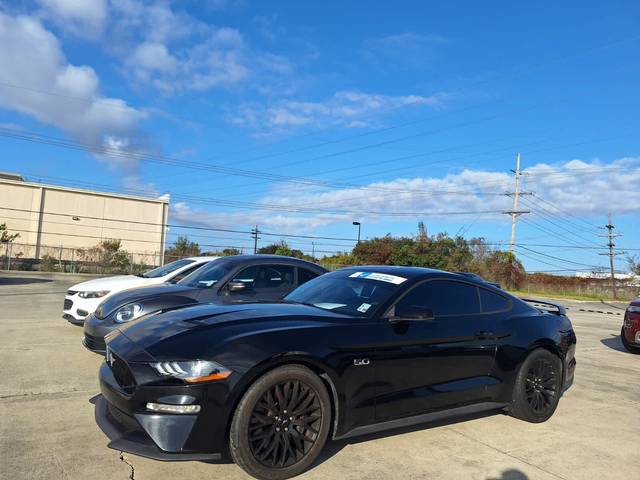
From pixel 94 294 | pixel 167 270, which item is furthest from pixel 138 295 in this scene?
pixel 167 270

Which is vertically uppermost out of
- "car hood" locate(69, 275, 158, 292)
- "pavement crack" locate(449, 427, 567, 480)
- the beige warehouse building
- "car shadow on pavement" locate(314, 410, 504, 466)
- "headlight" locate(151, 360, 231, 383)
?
the beige warehouse building

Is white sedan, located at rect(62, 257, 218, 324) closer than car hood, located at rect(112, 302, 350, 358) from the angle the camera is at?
No

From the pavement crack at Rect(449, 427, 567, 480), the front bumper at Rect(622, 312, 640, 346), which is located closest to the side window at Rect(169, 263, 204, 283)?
the pavement crack at Rect(449, 427, 567, 480)

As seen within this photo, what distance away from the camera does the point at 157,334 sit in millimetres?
3738

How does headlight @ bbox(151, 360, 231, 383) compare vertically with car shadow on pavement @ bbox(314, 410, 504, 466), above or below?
above

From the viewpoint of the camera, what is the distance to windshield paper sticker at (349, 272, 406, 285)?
4.74 metres

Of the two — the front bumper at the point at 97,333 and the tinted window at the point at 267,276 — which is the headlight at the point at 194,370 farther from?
the tinted window at the point at 267,276

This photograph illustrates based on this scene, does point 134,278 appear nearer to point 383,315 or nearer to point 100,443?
point 100,443

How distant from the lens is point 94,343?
6602mm

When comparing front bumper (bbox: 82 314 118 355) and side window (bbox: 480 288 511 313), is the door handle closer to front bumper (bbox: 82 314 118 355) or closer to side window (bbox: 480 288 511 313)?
side window (bbox: 480 288 511 313)

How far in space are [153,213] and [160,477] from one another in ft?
207

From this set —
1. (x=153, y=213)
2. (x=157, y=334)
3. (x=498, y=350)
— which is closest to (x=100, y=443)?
(x=157, y=334)

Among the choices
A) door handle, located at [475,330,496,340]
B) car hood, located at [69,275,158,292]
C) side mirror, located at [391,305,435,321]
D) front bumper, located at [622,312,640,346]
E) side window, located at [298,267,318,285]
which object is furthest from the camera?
front bumper, located at [622,312,640,346]

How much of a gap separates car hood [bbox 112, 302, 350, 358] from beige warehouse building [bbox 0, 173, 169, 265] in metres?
47.9
